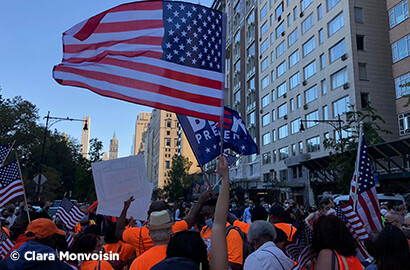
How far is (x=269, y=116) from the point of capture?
169ft

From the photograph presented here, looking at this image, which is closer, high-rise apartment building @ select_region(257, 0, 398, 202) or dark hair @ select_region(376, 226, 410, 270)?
dark hair @ select_region(376, 226, 410, 270)

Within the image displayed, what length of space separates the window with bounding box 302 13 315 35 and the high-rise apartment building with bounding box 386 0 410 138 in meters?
11.8

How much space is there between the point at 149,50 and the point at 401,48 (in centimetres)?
3040

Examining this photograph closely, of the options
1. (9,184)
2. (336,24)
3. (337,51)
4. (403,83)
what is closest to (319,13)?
(336,24)

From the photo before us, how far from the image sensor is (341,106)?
3506 centimetres

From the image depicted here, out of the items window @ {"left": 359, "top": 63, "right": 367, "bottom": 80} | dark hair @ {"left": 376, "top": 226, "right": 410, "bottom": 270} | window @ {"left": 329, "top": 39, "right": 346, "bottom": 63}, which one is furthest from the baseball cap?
window @ {"left": 329, "top": 39, "right": 346, "bottom": 63}

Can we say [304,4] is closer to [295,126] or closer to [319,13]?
[319,13]

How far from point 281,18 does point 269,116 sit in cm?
1422

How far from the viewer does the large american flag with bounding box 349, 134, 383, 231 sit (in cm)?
638

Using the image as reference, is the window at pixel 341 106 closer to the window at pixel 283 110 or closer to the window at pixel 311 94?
the window at pixel 311 94

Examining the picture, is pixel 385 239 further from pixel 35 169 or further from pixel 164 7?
pixel 35 169

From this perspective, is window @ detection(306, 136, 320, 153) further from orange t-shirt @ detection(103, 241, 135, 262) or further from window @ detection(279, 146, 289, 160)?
orange t-shirt @ detection(103, 241, 135, 262)

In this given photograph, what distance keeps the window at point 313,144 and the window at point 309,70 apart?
25.7ft

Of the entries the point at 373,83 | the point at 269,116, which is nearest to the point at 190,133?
the point at 373,83
